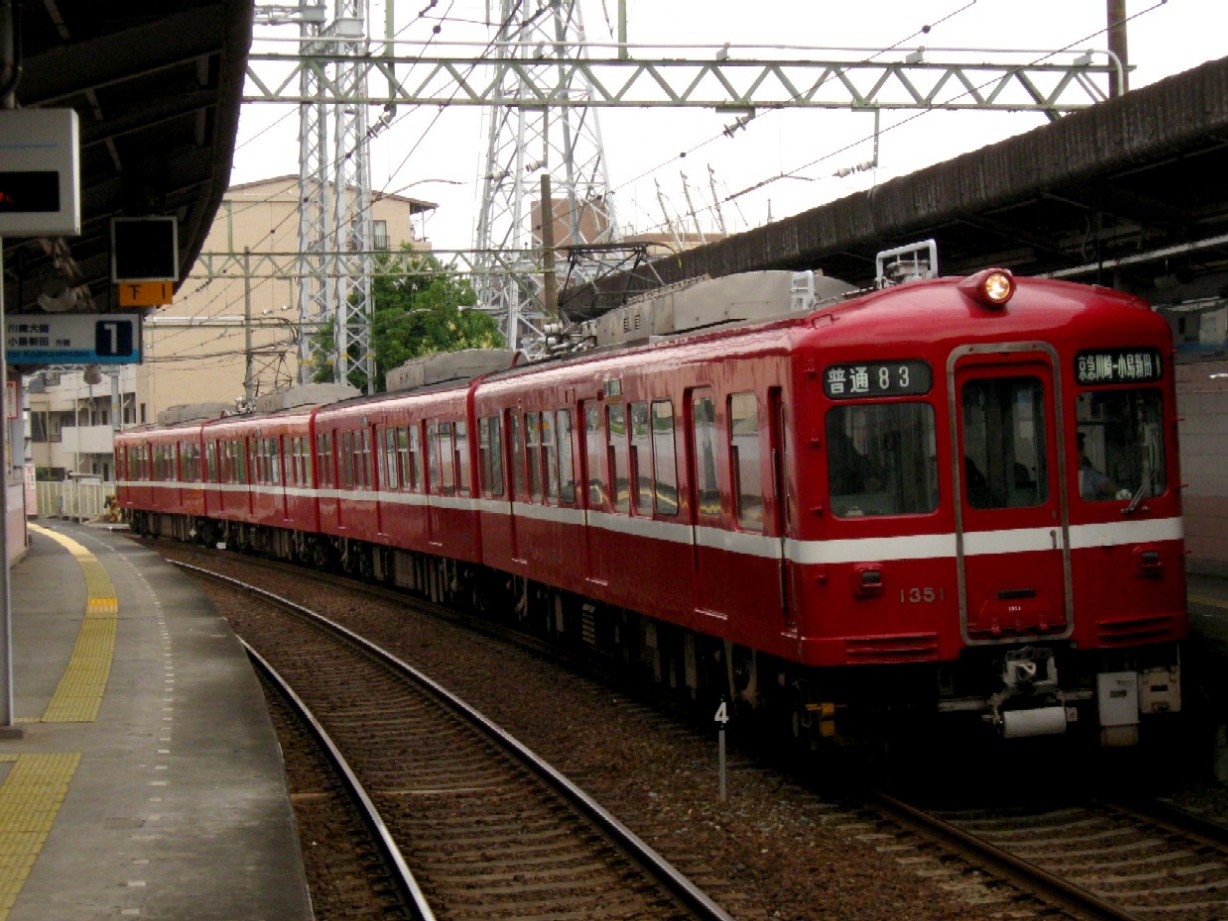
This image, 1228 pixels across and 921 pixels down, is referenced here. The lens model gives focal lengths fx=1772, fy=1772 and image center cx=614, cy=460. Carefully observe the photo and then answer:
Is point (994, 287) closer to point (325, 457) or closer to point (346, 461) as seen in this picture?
point (346, 461)

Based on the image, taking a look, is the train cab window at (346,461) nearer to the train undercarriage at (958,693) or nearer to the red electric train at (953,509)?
the train undercarriage at (958,693)

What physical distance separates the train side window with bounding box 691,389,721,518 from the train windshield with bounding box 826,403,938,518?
1.50 meters

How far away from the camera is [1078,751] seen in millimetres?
9938

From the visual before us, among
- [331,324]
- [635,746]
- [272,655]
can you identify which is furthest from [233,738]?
[331,324]

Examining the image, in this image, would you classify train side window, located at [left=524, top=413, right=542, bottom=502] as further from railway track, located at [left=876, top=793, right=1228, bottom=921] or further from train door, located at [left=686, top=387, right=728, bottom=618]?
railway track, located at [left=876, top=793, right=1228, bottom=921]

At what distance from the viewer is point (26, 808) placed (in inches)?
320

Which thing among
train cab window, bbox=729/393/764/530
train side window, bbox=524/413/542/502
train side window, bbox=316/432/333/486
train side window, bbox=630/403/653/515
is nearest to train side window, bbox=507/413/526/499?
train side window, bbox=524/413/542/502

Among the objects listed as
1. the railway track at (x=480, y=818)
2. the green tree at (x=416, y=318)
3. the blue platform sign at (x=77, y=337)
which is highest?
the green tree at (x=416, y=318)

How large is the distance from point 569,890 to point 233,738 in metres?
3.41

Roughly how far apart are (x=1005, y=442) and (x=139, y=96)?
6759mm

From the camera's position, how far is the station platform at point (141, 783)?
6.68m

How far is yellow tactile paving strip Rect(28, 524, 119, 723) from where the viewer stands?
11008 mm

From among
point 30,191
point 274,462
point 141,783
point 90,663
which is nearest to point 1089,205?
point 30,191

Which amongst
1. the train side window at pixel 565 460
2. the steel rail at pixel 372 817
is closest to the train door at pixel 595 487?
the train side window at pixel 565 460
